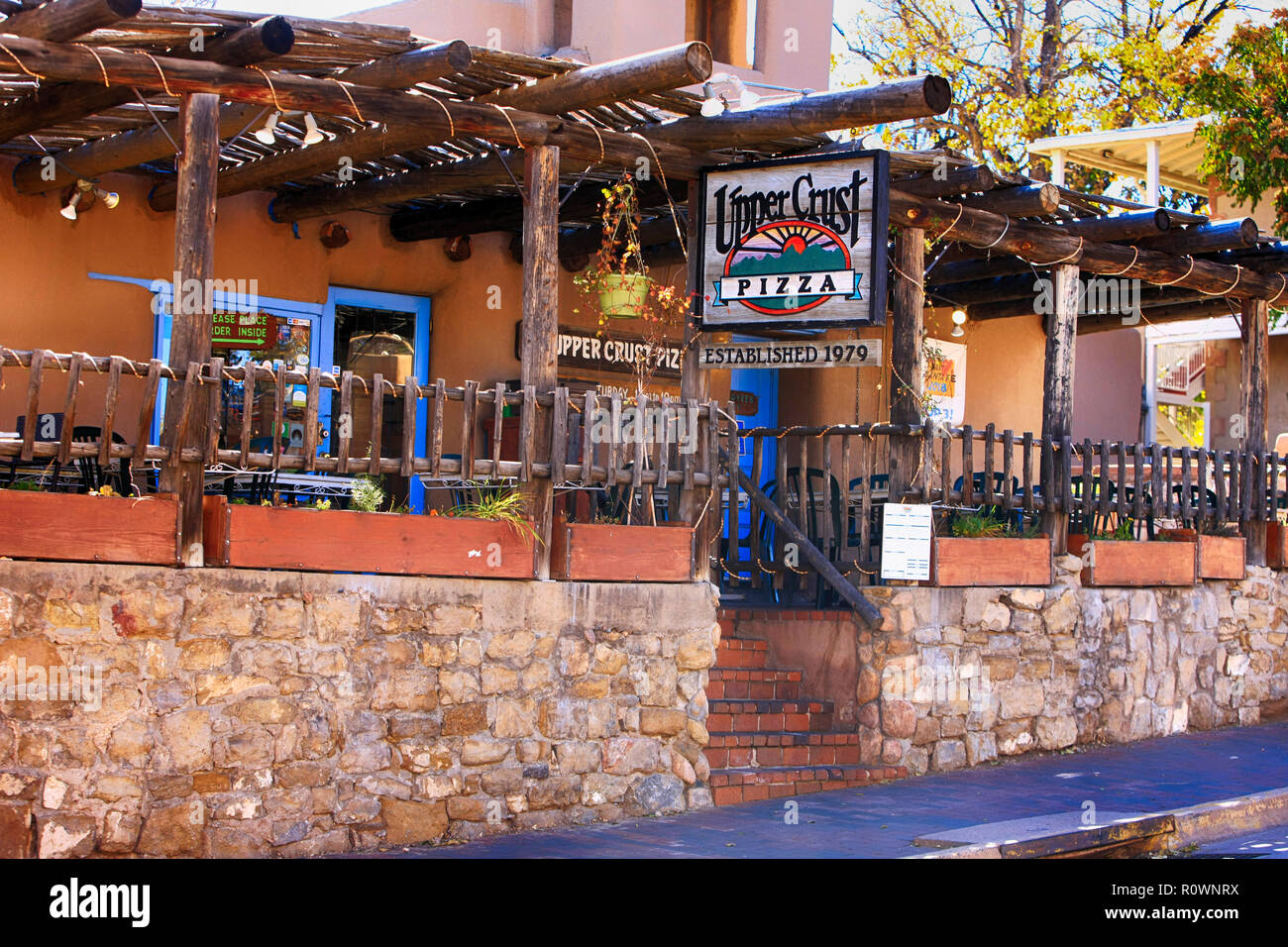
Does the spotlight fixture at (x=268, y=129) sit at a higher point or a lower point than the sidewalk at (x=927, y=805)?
higher

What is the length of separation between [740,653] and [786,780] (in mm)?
1163

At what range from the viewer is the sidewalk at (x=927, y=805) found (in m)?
7.61

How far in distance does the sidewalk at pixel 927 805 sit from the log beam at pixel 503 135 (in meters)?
3.97

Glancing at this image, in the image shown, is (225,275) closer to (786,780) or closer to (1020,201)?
(786,780)

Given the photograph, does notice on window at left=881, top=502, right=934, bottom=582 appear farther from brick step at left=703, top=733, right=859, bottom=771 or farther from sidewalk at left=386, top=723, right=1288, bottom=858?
sidewalk at left=386, top=723, right=1288, bottom=858

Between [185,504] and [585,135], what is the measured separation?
3.36 metres

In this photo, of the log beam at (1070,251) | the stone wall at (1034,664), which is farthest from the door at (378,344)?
the log beam at (1070,251)

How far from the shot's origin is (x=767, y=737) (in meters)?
9.46

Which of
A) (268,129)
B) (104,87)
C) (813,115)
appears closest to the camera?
(104,87)

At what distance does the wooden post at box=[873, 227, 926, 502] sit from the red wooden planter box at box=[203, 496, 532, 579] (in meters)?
3.15

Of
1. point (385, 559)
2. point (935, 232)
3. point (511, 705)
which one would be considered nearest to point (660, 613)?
point (511, 705)

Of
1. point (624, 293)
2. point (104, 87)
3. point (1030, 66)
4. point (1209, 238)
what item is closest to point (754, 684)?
point (624, 293)

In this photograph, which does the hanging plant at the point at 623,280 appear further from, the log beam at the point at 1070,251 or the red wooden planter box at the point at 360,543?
the red wooden planter box at the point at 360,543


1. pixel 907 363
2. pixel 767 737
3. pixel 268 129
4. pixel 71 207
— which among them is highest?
pixel 268 129
